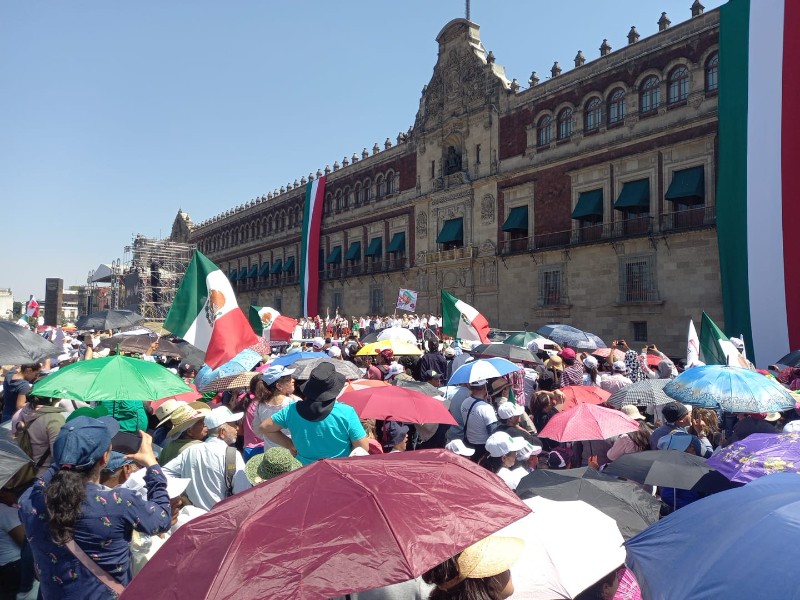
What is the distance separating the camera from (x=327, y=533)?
2.10 meters

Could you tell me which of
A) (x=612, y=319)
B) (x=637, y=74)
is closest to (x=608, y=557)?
(x=612, y=319)

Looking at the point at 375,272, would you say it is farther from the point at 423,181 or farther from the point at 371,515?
the point at 371,515

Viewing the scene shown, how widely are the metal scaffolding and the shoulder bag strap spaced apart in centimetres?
4223

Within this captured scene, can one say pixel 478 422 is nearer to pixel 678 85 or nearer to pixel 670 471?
pixel 670 471

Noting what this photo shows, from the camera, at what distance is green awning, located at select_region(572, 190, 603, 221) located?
23.2 metres

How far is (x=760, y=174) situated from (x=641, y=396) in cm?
1407

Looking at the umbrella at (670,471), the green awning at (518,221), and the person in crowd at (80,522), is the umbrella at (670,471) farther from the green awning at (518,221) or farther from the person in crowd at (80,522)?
the green awning at (518,221)

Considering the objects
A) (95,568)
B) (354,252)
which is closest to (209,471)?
(95,568)

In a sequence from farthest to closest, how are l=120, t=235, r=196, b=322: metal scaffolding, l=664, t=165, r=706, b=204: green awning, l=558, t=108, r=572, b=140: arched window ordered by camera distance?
l=120, t=235, r=196, b=322: metal scaffolding → l=558, t=108, r=572, b=140: arched window → l=664, t=165, r=706, b=204: green awning

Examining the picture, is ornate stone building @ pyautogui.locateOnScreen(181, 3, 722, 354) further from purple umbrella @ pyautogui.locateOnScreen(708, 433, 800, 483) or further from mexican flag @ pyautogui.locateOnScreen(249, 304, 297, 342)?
Result: purple umbrella @ pyautogui.locateOnScreen(708, 433, 800, 483)

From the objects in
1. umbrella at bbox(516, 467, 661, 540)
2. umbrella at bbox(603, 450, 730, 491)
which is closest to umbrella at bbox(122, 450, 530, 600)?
umbrella at bbox(516, 467, 661, 540)

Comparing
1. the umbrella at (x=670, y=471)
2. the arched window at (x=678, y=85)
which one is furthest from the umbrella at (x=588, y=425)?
the arched window at (x=678, y=85)

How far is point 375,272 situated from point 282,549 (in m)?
32.8

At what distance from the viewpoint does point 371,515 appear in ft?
7.07
